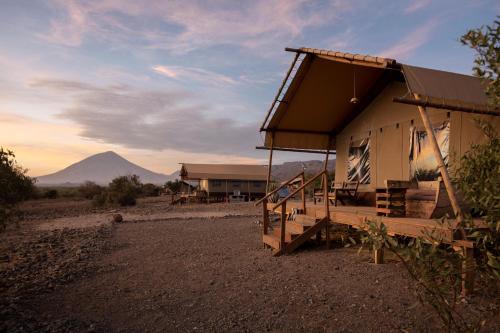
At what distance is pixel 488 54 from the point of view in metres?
2.03

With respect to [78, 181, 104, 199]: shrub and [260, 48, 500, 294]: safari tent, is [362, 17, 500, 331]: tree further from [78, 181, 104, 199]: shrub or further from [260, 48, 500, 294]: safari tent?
[78, 181, 104, 199]: shrub

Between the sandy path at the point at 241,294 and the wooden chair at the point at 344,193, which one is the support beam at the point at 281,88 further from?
the sandy path at the point at 241,294

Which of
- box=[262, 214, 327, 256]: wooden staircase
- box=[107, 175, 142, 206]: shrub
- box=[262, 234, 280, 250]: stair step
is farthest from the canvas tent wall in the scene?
box=[107, 175, 142, 206]: shrub

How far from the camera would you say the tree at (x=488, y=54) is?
196 cm

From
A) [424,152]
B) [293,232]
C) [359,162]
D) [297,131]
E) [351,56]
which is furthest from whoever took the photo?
[297,131]

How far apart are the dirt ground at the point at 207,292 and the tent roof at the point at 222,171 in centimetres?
2333

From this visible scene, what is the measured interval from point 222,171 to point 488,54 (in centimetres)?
3186

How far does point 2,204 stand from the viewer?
5602 millimetres

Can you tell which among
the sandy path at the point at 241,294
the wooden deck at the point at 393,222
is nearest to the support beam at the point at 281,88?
the wooden deck at the point at 393,222

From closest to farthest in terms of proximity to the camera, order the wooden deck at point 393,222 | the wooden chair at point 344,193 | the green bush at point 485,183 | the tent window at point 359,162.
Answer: the green bush at point 485,183 → the wooden deck at point 393,222 → the wooden chair at point 344,193 → the tent window at point 359,162

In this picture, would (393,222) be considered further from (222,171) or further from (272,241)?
(222,171)

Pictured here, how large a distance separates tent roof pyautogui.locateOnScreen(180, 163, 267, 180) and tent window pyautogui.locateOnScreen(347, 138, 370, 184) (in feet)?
71.5

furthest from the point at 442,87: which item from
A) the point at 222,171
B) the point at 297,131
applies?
the point at 222,171

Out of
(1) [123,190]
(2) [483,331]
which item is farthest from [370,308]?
(1) [123,190]
